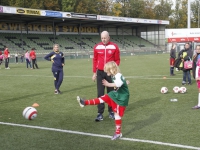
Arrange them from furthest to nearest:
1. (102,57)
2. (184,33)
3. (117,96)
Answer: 1. (184,33)
2. (102,57)
3. (117,96)

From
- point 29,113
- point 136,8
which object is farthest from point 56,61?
point 136,8

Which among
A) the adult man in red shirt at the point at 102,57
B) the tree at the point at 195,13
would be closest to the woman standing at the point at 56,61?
the adult man in red shirt at the point at 102,57

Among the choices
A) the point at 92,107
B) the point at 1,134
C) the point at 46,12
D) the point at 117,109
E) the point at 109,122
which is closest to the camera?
the point at 117,109

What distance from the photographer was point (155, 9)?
302ft

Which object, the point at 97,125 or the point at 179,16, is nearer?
the point at 97,125

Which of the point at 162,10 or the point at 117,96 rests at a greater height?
the point at 162,10

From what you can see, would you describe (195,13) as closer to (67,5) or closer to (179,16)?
(179,16)

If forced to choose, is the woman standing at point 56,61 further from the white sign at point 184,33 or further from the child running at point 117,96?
the white sign at point 184,33

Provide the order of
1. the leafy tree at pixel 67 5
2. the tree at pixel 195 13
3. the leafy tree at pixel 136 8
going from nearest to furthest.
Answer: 1. the leafy tree at pixel 67 5
2. the leafy tree at pixel 136 8
3. the tree at pixel 195 13

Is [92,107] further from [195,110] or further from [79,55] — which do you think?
[79,55]

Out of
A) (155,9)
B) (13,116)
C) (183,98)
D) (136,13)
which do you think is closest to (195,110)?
(183,98)

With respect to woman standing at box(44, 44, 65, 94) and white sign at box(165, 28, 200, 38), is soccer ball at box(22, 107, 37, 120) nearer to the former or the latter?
woman standing at box(44, 44, 65, 94)

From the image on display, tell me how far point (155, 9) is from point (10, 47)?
203ft

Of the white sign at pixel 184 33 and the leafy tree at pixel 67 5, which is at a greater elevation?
the leafy tree at pixel 67 5
